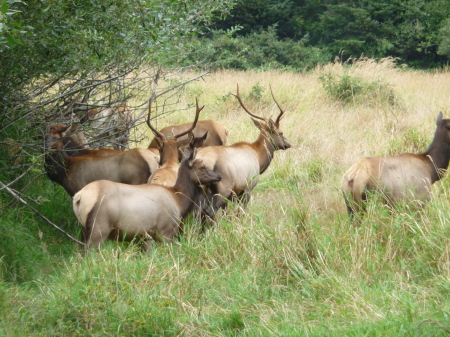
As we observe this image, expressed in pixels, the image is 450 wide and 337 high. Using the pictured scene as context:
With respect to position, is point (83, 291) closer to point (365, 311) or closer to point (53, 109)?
point (365, 311)

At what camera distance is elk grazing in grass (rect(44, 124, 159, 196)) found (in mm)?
8039

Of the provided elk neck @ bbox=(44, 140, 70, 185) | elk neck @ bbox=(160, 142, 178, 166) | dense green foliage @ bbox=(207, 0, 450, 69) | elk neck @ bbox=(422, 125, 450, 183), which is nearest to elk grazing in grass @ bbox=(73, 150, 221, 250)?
elk neck @ bbox=(160, 142, 178, 166)

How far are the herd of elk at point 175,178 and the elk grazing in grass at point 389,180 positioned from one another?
0.01 meters

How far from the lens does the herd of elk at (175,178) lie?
6434mm

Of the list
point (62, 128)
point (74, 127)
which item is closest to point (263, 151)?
point (74, 127)

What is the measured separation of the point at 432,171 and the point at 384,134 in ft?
13.1

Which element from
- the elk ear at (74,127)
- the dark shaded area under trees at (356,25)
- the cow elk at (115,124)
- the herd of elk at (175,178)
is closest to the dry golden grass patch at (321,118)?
the herd of elk at (175,178)

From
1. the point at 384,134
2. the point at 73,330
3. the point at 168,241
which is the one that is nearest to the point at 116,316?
the point at 73,330

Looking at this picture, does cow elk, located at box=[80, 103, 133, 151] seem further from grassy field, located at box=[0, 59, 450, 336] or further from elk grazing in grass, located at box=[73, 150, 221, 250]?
elk grazing in grass, located at box=[73, 150, 221, 250]

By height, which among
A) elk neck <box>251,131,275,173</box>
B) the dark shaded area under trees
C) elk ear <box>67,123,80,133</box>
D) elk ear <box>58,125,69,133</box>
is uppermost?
elk ear <box>58,125,69,133</box>

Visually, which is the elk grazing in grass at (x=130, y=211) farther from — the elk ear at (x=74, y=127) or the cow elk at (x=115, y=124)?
the elk ear at (x=74, y=127)

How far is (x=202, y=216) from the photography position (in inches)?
306

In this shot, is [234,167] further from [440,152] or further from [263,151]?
[440,152]

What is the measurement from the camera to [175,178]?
806 centimetres
